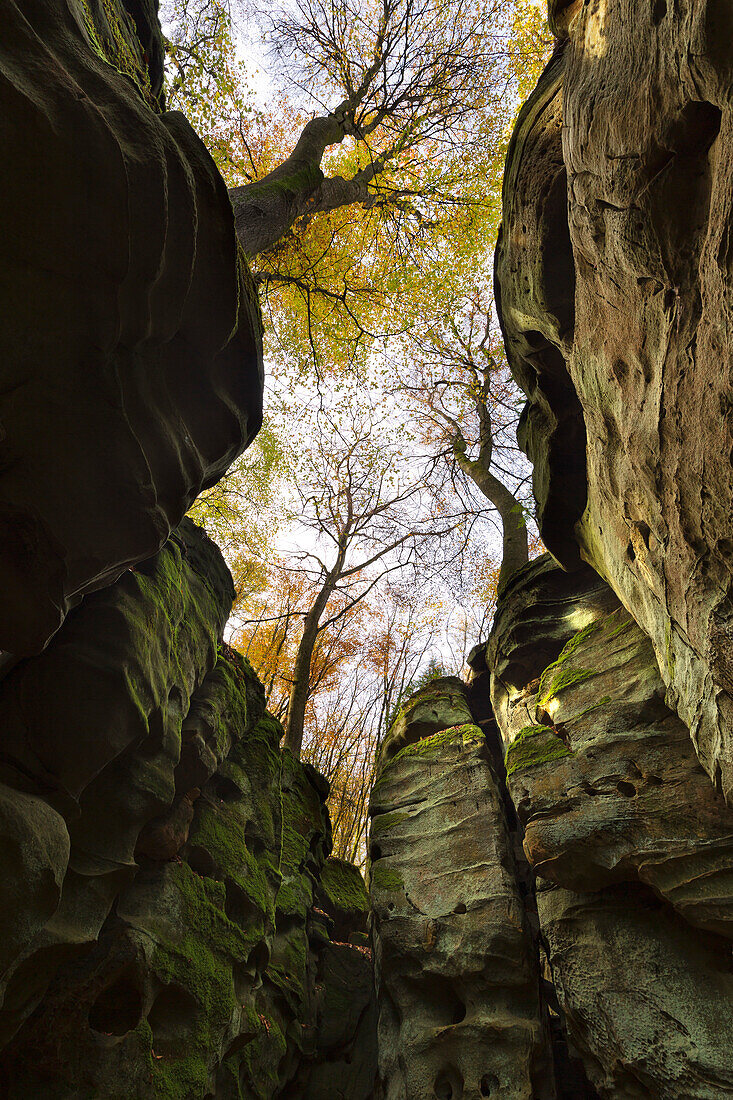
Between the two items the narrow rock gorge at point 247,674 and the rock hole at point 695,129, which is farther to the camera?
the rock hole at point 695,129

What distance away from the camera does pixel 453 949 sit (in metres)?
6.32

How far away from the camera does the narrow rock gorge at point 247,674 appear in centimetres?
296

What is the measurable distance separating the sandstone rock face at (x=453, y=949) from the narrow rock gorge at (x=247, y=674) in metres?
0.04

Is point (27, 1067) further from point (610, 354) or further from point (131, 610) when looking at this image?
point (610, 354)

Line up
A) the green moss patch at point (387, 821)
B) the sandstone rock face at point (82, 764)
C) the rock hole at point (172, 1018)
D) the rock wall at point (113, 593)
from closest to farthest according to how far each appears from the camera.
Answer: the rock wall at point (113, 593) < the sandstone rock face at point (82, 764) < the rock hole at point (172, 1018) < the green moss patch at point (387, 821)

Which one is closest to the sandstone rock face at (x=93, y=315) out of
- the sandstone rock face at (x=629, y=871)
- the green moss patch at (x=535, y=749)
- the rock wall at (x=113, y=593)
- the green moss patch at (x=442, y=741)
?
the rock wall at (x=113, y=593)

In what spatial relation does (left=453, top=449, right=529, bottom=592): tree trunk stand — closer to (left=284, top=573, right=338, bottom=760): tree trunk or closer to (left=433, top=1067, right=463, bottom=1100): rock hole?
(left=284, top=573, right=338, bottom=760): tree trunk

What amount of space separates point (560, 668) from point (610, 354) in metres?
4.36

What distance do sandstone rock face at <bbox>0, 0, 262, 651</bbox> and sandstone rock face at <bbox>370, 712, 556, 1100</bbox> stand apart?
5874 millimetres

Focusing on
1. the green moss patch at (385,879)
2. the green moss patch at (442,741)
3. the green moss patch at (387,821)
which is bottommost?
the green moss patch at (385,879)

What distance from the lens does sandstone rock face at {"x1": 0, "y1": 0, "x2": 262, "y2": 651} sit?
2473 millimetres

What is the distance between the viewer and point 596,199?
4871mm

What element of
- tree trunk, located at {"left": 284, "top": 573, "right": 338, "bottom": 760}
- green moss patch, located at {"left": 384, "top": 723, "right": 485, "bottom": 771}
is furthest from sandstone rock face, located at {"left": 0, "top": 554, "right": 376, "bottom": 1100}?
tree trunk, located at {"left": 284, "top": 573, "right": 338, "bottom": 760}

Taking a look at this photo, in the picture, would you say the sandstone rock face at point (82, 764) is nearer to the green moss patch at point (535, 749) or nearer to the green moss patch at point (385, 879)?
the green moss patch at point (385, 879)
